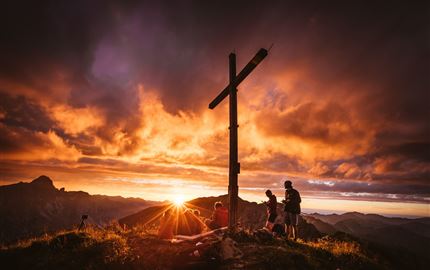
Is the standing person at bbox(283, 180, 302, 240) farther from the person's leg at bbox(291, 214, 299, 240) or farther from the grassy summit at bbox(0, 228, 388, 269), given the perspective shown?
the grassy summit at bbox(0, 228, 388, 269)

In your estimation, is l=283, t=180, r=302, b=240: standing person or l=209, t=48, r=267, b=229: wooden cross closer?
l=209, t=48, r=267, b=229: wooden cross

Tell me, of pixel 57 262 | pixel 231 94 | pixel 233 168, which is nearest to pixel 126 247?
pixel 57 262

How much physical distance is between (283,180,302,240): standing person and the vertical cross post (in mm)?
3210

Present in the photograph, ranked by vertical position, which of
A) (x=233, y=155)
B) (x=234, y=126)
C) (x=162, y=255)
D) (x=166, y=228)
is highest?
(x=234, y=126)

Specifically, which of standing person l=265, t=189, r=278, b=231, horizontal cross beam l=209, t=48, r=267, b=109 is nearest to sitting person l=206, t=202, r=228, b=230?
standing person l=265, t=189, r=278, b=231

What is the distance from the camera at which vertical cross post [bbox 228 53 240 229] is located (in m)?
10.3

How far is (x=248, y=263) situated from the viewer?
6633mm

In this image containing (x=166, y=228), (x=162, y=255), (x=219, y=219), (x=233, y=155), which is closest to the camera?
(x=162, y=255)

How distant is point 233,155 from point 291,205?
392cm

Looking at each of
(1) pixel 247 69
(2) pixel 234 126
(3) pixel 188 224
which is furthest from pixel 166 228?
(1) pixel 247 69

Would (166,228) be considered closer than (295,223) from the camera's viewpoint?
Yes

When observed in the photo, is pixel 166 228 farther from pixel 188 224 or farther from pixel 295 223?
pixel 295 223

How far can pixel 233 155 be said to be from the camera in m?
10.9

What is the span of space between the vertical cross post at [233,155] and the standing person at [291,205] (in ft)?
10.5
